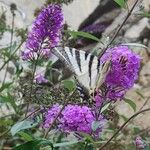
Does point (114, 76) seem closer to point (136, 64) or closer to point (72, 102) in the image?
point (136, 64)

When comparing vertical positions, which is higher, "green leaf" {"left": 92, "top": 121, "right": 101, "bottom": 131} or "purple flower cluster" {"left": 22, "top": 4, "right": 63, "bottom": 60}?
"purple flower cluster" {"left": 22, "top": 4, "right": 63, "bottom": 60}

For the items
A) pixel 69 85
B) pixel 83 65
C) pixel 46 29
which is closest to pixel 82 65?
→ pixel 83 65

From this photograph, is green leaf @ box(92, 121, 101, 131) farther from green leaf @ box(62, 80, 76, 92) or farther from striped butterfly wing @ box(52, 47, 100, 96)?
green leaf @ box(62, 80, 76, 92)

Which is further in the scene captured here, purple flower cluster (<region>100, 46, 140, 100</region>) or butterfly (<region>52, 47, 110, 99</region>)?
butterfly (<region>52, 47, 110, 99</region>)

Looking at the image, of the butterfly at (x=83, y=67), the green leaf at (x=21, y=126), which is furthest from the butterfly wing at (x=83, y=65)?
the green leaf at (x=21, y=126)

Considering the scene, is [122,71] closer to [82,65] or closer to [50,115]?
[82,65]

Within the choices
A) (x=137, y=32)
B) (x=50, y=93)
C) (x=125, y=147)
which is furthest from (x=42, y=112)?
(x=137, y=32)

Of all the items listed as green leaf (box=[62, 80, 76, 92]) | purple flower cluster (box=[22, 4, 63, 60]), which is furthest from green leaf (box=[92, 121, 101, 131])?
purple flower cluster (box=[22, 4, 63, 60])
